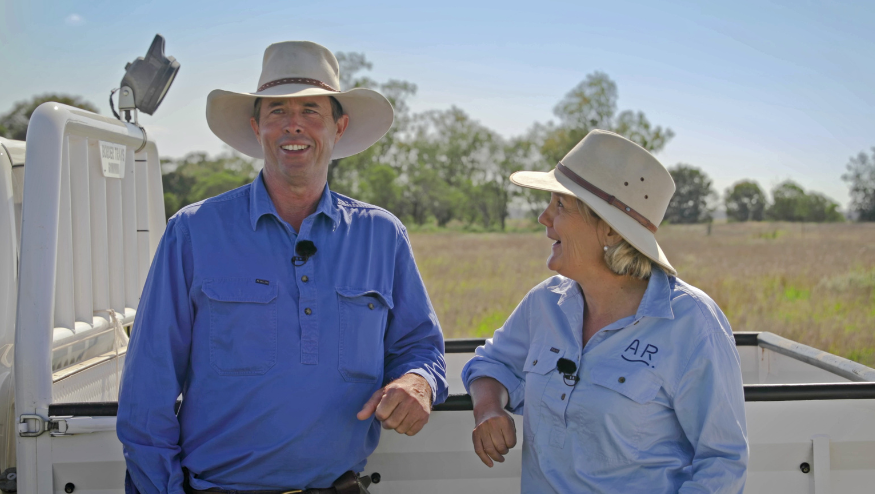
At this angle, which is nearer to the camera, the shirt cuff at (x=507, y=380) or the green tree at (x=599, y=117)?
the shirt cuff at (x=507, y=380)

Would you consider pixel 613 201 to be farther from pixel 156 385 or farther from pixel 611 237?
pixel 156 385

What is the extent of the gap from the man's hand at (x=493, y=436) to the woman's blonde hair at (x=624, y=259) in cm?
56

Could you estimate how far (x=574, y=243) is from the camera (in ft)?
6.74

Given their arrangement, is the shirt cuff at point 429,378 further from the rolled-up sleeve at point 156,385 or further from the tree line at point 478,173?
the tree line at point 478,173

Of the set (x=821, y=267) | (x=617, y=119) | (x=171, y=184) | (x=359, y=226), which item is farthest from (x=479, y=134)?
(x=359, y=226)

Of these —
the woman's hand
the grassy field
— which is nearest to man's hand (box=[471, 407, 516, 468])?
the woman's hand

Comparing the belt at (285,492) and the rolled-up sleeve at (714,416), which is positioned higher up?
the rolled-up sleeve at (714,416)

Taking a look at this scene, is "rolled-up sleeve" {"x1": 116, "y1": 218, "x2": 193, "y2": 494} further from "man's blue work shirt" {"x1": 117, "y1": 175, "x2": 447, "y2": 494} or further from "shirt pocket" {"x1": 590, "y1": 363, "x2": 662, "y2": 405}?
"shirt pocket" {"x1": 590, "y1": 363, "x2": 662, "y2": 405}

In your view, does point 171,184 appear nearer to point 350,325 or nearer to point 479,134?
point 479,134

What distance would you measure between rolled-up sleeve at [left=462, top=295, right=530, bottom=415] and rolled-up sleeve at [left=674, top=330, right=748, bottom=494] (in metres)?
0.57

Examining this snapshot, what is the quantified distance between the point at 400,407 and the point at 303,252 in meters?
0.55

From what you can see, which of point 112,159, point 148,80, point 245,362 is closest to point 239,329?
point 245,362

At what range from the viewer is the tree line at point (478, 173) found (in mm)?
42781

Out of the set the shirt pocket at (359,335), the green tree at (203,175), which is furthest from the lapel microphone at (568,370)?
the green tree at (203,175)
